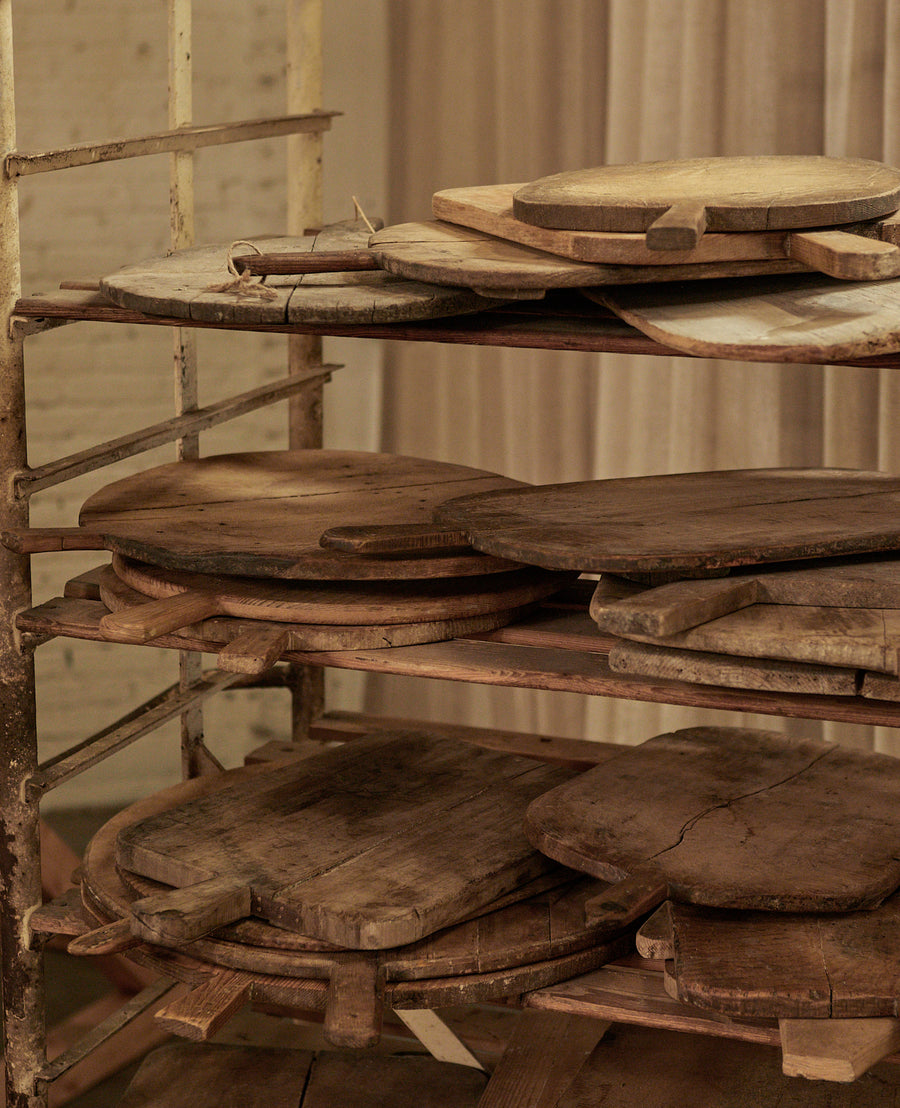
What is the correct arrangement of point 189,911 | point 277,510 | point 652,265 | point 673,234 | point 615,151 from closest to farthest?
point 673,234 < point 652,265 < point 189,911 < point 277,510 < point 615,151

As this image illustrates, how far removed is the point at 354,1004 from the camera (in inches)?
69.1

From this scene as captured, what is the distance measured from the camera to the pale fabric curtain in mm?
2963

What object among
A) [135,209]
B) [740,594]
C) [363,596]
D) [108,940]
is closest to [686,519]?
[740,594]

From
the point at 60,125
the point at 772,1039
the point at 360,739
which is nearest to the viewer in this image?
the point at 772,1039

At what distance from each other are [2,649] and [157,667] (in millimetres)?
1994

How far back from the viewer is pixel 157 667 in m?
4.19

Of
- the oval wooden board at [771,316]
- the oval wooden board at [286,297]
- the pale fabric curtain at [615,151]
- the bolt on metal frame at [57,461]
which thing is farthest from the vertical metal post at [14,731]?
the pale fabric curtain at [615,151]

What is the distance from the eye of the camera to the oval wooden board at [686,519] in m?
1.65

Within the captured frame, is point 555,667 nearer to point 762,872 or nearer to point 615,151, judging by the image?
point 762,872

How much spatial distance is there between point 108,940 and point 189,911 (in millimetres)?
142

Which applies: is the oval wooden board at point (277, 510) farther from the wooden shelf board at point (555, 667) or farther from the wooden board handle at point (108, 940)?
the wooden board handle at point (108, 940)

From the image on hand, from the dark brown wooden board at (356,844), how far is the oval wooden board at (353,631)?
302 mm

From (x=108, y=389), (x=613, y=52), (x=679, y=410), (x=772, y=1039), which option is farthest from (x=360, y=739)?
(x=108, y=389)

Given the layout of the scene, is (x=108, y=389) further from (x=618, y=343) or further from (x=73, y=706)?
(x=618, y=343)
